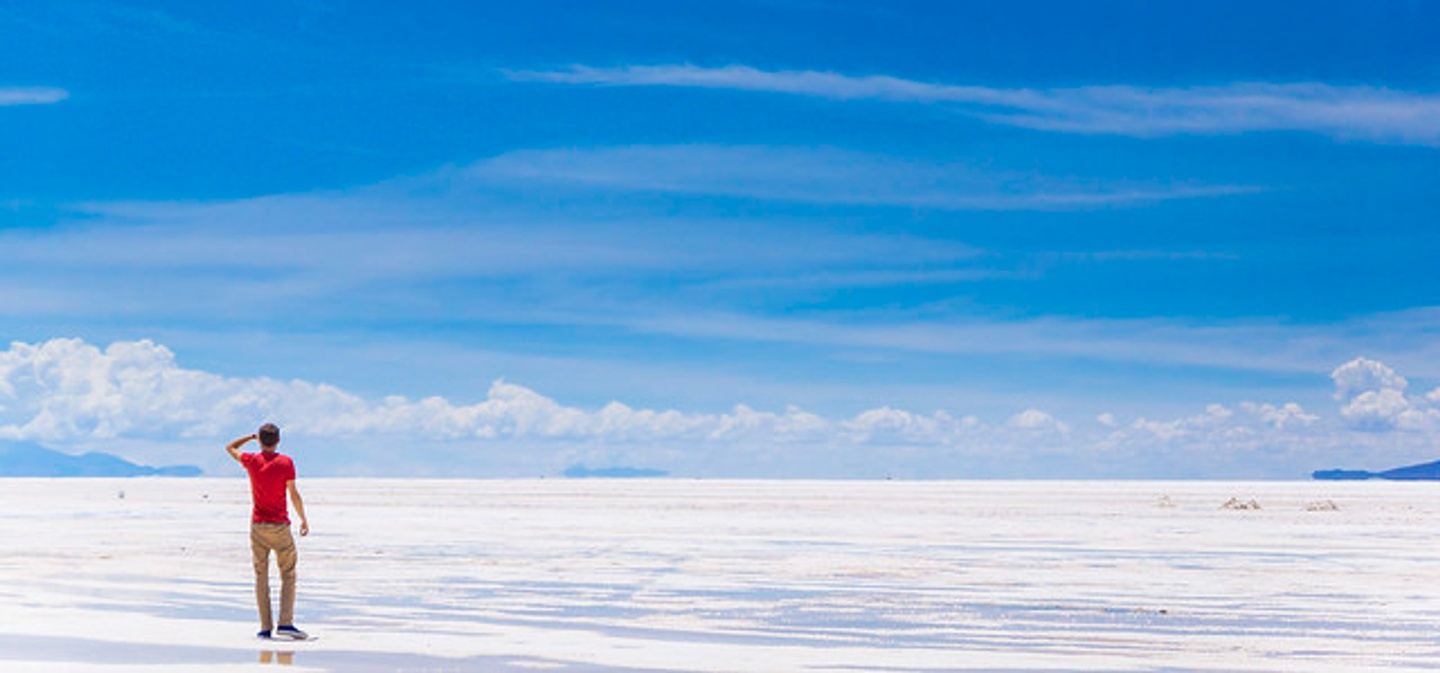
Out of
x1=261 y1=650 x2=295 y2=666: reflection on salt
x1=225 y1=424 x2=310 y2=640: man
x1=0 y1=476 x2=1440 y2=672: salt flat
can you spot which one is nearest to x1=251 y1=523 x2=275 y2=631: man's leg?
x1=225 y1=424 x2=310 y2=640: man

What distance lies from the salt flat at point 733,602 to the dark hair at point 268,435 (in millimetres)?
2214

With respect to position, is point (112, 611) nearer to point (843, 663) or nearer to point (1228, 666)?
point (843, 663)

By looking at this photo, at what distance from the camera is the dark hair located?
714 inches

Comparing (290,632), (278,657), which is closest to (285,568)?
(290,632)

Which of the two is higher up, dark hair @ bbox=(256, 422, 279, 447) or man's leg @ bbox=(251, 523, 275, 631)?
dark hair @ bbox=(256, 422, 279, 447)

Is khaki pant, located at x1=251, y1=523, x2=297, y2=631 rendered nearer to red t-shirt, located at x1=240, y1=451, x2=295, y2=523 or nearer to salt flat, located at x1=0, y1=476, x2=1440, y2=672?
red t-shirt, located at x1=240, y1=451, x2=295, y2=523

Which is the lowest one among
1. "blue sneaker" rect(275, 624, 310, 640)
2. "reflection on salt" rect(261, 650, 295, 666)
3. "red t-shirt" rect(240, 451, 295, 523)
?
"reflection on salt" rect(261, 650, 295, 666)

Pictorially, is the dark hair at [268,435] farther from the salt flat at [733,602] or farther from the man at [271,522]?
the salt flat at [733,602]

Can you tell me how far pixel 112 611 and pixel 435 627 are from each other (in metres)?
5.00

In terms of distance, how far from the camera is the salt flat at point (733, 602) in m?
17.4

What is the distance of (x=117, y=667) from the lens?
16.3 m

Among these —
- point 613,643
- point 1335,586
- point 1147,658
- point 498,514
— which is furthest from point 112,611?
point 498,514

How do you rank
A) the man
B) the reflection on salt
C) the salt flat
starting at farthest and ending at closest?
the man → the salt flat → the reflection on salt

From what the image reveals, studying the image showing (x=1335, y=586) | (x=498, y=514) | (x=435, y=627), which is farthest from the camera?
(x=498, y=514)
